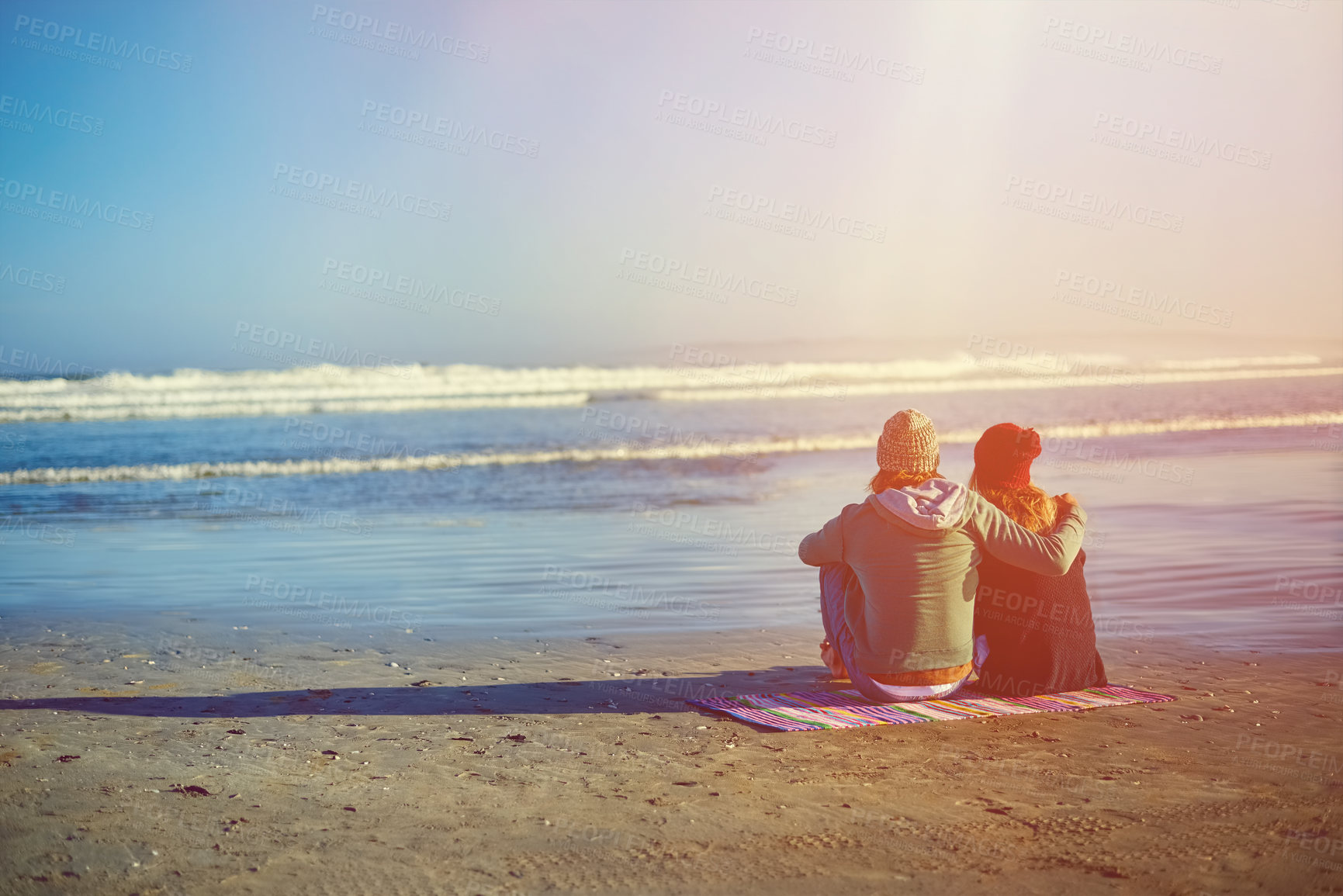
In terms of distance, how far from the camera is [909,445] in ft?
14.6

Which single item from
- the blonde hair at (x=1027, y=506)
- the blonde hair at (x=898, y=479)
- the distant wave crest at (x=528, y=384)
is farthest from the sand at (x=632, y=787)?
the distant wave crest at (x=528, y=384)

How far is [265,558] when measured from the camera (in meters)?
9.55

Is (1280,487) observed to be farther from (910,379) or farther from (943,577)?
(910,379)

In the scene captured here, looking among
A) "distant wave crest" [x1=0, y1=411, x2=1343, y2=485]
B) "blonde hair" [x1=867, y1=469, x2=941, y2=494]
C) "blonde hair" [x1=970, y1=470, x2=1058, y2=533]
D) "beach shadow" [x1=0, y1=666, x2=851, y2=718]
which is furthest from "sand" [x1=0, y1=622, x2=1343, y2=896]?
"distant wave crest" [x1=0, y1=411, x2=1343, y2=485]

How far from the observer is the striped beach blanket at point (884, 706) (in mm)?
4594

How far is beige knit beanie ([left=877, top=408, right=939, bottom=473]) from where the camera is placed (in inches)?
175

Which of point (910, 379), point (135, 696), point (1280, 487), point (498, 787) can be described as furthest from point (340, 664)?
point (910, 379)

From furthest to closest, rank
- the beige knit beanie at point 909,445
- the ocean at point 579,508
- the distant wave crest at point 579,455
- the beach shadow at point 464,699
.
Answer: the distant wave crest at point 579,455 < the ocean at point 579,508 < the beach shadow at point 464,699 < the beige knit beanie at point 909,445

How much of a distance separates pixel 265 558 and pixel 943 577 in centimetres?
699

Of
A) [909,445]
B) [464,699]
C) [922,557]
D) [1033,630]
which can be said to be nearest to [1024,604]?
[1033,630]

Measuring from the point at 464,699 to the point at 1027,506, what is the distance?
287 centimetres

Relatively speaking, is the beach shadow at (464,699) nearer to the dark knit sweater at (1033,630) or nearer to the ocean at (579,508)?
the dark knit sweater at (1033,630)

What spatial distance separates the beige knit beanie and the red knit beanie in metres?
0.28

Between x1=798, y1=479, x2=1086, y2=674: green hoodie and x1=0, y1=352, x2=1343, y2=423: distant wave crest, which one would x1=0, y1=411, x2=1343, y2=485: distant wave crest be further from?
x1=798, y1=479, x2=1086, y2=674: green hoodie
